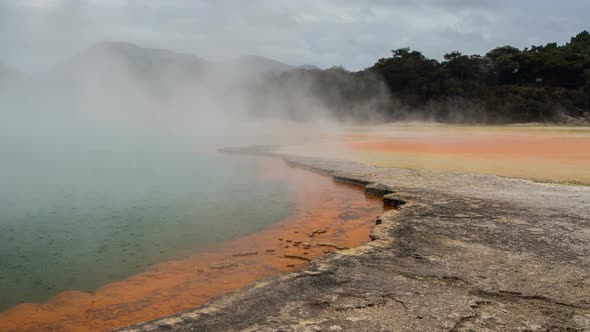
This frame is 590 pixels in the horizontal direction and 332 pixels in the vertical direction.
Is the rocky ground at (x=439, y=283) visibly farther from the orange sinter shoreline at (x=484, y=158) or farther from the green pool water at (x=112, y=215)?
the orange sinter shoreline at (x=484, y=158)

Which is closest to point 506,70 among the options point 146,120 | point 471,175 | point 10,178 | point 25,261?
point 146,120

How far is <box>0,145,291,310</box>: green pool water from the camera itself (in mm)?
5000

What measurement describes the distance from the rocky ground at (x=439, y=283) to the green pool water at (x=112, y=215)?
2024 mm

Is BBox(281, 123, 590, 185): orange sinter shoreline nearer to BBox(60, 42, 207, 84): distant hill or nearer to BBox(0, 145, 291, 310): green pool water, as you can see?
BBox(0, 145, 291, 310): green pool water

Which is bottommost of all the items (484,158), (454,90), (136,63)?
(484,158)

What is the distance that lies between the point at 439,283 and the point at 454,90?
107 ft

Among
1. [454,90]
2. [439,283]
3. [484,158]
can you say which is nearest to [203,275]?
[439,283]

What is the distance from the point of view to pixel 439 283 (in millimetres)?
3629

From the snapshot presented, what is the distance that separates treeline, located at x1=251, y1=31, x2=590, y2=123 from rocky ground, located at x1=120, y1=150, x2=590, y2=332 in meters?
28.2

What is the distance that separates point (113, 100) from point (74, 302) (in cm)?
4395

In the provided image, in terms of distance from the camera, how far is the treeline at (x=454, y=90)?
3170 cm

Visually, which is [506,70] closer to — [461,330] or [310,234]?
[310,234]

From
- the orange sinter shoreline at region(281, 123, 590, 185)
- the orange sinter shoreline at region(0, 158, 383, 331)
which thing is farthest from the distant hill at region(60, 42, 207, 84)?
the orange sinter shoreline at region(0, 158, 383, 331)

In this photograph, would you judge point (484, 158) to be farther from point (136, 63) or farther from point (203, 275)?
point (136, 63)
